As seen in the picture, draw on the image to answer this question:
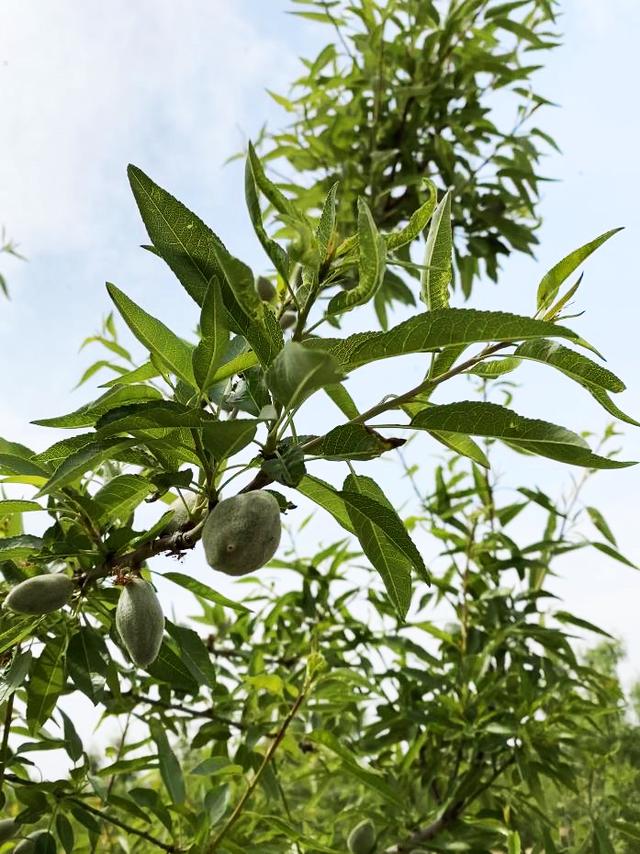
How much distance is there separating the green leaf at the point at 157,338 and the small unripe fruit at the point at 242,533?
0.52ft

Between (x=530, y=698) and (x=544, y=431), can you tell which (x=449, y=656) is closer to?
(x=530, y=698)

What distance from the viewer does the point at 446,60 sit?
2.12 m

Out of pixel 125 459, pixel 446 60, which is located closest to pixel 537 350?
pixel 125 459

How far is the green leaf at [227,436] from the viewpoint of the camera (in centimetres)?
65

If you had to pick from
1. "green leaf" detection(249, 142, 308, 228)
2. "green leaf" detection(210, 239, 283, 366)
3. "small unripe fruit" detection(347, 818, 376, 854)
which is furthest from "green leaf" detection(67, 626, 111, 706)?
"small unripe fruit" detection(347, 818, 376, 854)

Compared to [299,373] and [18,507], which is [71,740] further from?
[299,373]

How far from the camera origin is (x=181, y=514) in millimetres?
810

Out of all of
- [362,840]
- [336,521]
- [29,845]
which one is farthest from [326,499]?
[362,840]

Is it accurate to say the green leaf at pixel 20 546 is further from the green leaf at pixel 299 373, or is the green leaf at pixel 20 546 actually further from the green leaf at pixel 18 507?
the green leaf at pixel 299 373

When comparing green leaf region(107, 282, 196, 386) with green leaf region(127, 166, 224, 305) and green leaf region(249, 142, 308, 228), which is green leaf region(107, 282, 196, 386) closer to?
green leaf region(127, 166, 224, 305)

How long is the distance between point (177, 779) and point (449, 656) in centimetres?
78


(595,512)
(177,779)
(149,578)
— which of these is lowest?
(177,779)

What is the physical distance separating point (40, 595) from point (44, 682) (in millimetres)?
248

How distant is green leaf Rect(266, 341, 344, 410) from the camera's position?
1.80 ft
